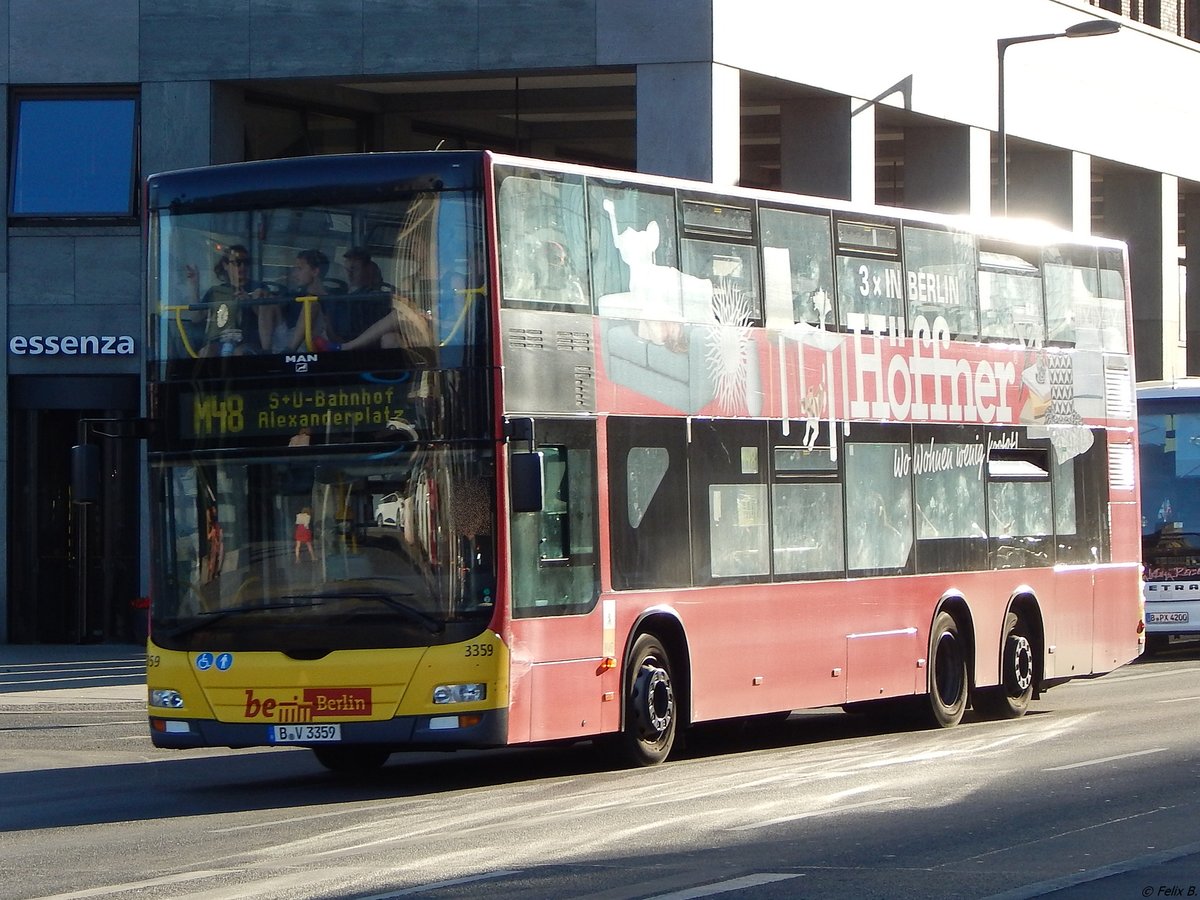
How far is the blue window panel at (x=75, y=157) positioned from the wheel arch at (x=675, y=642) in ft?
56.4

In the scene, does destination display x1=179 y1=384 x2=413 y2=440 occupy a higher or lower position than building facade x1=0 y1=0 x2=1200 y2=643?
lower

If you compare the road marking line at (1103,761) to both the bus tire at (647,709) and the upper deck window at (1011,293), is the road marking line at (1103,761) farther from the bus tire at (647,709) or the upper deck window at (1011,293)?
the upper deck window at (1011,293)

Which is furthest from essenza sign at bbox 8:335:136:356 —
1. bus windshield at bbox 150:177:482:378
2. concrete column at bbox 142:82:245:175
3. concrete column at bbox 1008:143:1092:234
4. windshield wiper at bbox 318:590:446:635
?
concrete column at bbox 1008:143:1092:234

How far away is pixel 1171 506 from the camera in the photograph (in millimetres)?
29750

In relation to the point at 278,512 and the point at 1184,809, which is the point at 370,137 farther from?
the point at 1184,809

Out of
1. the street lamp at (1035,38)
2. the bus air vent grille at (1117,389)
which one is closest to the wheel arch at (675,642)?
the bus air vent grille at (1117,389)

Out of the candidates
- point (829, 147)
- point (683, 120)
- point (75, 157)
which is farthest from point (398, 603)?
point (829, 147)

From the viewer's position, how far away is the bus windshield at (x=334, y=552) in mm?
13883

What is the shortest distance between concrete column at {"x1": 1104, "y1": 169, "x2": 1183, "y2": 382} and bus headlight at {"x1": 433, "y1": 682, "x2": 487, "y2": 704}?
3324cm

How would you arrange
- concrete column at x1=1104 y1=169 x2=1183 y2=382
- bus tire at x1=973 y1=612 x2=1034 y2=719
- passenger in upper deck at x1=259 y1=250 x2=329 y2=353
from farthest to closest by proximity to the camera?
concrete column at x1=1104 y1=169 x2=1183 y2=382
bus tire at x1=973 y1=612 x2=1034 y2=719
passenger in upper deck at x1=259 y1=250 x2=329 y2=353

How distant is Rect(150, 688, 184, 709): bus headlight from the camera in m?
14.4

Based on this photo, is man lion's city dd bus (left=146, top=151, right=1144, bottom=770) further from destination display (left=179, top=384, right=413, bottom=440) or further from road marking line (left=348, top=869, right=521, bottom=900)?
road marking line (left=348, top=869, right=521, bottom=900)

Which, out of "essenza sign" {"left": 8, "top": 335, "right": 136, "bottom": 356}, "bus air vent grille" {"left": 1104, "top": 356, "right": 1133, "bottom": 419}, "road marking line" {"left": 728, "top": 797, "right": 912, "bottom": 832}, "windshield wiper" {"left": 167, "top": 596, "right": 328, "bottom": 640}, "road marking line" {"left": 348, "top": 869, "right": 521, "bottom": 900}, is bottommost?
"road marking line" {"left": 728, "top": 797, "right": 912, "bottom": 832}

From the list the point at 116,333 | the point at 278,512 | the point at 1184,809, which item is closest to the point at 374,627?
the point at 278,512
